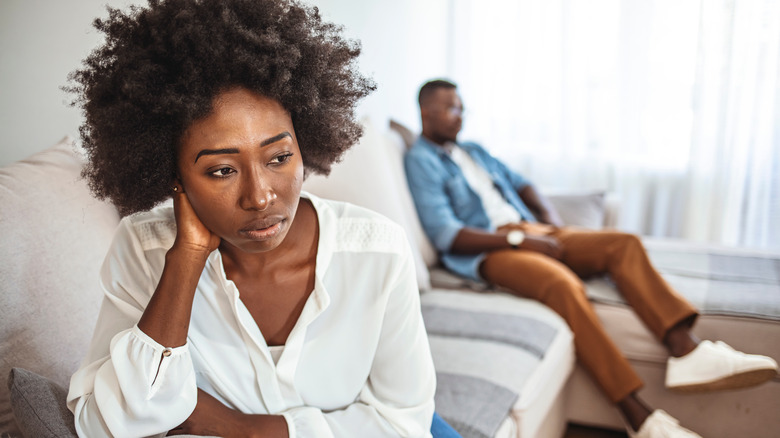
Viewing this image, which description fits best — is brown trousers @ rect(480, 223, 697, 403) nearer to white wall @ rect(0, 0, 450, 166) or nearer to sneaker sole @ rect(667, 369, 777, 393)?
sneaker sole @ rect(667, 369, 777, 393)

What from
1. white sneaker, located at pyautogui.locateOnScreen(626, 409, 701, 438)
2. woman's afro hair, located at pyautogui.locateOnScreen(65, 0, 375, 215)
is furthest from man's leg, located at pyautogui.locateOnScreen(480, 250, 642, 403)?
woman's afro hair, located at pyautogui.locateOnScreen(65, 0, 375, 215)

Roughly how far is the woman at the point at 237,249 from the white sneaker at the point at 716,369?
1060mm

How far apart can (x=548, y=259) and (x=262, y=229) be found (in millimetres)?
1479

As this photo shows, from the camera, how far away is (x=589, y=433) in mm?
2092

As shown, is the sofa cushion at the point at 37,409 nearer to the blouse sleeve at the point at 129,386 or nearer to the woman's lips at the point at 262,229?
the blouse sleeve at the point at 129,386

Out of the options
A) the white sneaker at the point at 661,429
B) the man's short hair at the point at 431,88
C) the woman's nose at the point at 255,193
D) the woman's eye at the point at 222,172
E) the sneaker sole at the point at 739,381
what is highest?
the man's short hair at the point at 431,88

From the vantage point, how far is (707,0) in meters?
2.95

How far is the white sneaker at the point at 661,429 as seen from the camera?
1643mm

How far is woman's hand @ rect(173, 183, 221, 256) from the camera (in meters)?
0.91

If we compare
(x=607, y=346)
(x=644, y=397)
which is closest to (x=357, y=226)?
(x=607, y=346)

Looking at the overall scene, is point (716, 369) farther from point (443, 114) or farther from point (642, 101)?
point (642, 101)

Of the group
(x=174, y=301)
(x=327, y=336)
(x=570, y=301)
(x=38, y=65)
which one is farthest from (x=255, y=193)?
(x=570, y=301)

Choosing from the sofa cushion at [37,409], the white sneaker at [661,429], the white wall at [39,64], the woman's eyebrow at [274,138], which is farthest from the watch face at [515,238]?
the sofa cushion at [37,409]

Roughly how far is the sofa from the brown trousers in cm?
5
